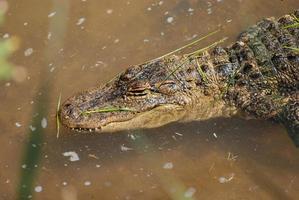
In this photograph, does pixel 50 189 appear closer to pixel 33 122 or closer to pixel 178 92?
pixel 33 122

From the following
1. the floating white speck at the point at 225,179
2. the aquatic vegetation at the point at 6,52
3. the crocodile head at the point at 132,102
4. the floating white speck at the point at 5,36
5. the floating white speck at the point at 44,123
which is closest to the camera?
the floating white speck at the point at 225,179

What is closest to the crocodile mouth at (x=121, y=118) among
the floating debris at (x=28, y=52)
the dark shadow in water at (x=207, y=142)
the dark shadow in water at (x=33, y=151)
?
the dark shadow in water at (x=207, y=142)

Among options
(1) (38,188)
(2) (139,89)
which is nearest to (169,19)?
(2) (139,89)

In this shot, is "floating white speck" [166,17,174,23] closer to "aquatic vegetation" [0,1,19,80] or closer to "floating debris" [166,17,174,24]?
"floating debris" [166,17,174,24]

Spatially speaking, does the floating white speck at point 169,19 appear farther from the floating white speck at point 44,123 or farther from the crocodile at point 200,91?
the floating white speck at point 44,123

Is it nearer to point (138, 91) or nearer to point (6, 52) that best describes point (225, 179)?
point (138, 91)

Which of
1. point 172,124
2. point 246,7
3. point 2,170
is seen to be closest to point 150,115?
point 172,124
